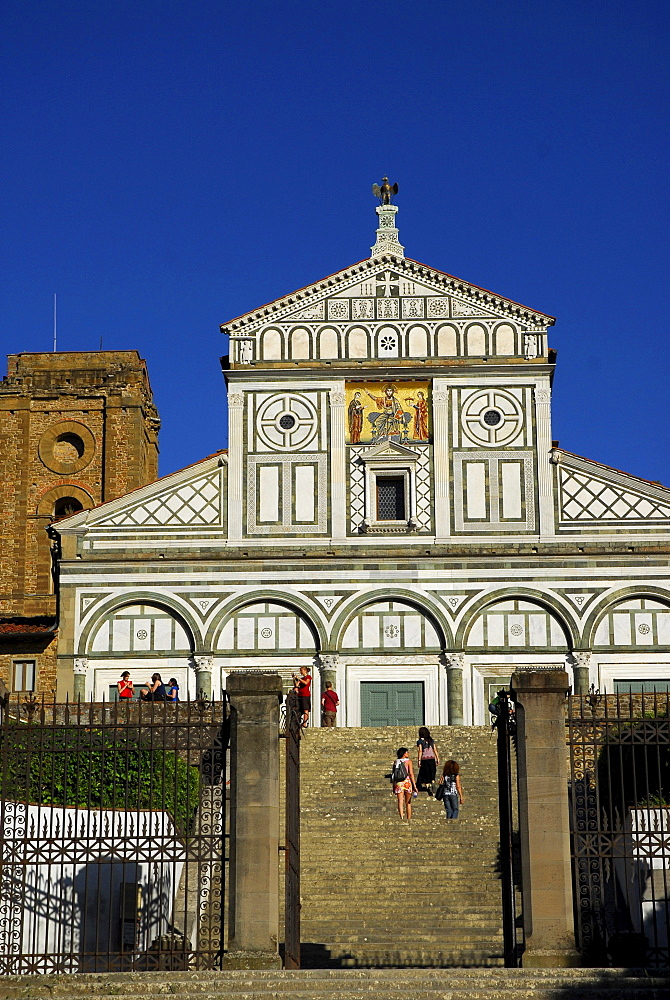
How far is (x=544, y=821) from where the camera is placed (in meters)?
18.1

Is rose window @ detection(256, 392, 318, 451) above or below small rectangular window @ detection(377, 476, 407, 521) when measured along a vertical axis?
above

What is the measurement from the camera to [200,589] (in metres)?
40.7

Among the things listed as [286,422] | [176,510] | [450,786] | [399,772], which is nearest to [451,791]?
[450,786]

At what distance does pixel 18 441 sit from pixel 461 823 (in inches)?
1422

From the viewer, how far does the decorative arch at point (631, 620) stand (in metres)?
40.0

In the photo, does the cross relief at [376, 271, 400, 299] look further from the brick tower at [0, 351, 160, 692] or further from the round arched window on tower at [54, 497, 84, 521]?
the round arched window on tower at [54, 497, 84, 521]

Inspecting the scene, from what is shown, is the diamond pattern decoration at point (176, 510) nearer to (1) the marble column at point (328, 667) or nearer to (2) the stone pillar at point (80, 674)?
(2) the stone pillar at point (80, 674)

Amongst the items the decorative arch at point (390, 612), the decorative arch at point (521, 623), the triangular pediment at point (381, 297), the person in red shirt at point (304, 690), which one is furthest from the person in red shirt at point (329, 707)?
the triangular pediment at point (381, 297)

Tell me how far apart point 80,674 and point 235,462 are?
674cm

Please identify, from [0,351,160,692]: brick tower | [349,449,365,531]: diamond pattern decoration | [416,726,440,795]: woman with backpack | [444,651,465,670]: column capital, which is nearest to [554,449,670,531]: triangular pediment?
[444,651,465,670]: column capital

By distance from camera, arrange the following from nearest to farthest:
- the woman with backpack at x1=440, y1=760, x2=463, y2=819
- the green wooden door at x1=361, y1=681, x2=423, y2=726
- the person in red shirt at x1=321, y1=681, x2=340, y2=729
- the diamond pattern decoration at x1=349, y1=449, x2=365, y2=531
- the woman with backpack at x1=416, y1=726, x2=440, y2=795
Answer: the woman with backpack at x1=440, y1=760, x2=463, y2=819 < the woman with backpack at x1=416, y1=726, x2=440, y2=795 < the person in red shirt at x1=321, y1=681, x2=340, y2=729 < the green wooden door at x1=361, y1=681, x2=423, y2=726 < the diamond pattern decoration at x1=349, y1=449, x2=365, y2=531

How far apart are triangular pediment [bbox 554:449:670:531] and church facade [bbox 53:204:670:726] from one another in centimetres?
5

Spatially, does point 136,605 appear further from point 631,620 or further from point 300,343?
point 631,620

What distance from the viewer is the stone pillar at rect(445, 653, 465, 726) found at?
3975 cm
